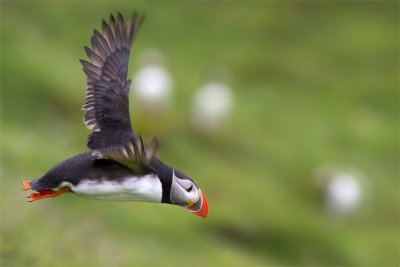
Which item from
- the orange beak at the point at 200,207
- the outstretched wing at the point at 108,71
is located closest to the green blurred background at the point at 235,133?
the outstretched wing at the point at 108,71

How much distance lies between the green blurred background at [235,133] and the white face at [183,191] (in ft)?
7.79

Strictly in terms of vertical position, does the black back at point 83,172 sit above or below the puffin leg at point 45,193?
above

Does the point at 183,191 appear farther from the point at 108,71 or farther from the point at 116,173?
the point at 108,71

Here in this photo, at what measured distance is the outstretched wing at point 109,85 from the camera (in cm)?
504

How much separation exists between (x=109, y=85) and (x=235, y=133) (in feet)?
40.9

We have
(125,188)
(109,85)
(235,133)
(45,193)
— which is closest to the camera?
(125,188)

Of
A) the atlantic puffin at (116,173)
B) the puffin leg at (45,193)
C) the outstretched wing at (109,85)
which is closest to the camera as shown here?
the atlantic puffin at (116,173)

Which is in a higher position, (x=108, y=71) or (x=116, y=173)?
(x=108, y=71)

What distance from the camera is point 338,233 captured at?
611 inches

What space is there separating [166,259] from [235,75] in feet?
34.6

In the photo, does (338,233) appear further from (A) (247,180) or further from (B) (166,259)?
(B) (166,259)

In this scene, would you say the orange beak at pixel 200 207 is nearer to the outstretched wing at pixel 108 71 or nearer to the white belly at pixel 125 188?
the white belly at pixel 125 188

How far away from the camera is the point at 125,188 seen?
4613mm

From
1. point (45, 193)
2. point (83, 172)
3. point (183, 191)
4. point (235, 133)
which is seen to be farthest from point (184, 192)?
point (235, 133)
